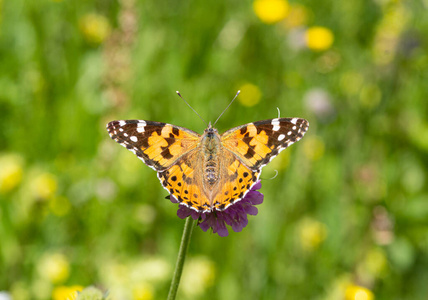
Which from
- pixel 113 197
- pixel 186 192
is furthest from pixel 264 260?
pixel 186 192

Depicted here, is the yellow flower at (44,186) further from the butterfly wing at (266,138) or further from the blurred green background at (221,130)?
the butterfly wing at (266,138)

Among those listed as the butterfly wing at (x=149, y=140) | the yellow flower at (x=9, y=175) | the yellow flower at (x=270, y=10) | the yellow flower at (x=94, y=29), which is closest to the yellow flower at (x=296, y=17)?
the yellow flower at (x=270, y=10)

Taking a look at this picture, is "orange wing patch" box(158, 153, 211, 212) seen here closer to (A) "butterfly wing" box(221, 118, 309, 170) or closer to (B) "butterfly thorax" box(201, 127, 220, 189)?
(B) "butterfly thorax" box(201, 127, 220, 189)

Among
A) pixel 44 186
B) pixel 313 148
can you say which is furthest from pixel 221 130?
pixel 44 186

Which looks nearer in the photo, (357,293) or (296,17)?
(357,293)

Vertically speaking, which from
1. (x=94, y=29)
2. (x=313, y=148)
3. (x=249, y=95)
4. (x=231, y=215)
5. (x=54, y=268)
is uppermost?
(x=94, y=29)

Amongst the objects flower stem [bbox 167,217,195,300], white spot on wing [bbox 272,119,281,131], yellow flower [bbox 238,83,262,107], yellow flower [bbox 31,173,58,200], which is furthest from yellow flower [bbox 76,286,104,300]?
yellow flower [bbox 238,83,262,107]

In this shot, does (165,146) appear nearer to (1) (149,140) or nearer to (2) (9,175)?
(1) (149,140)
